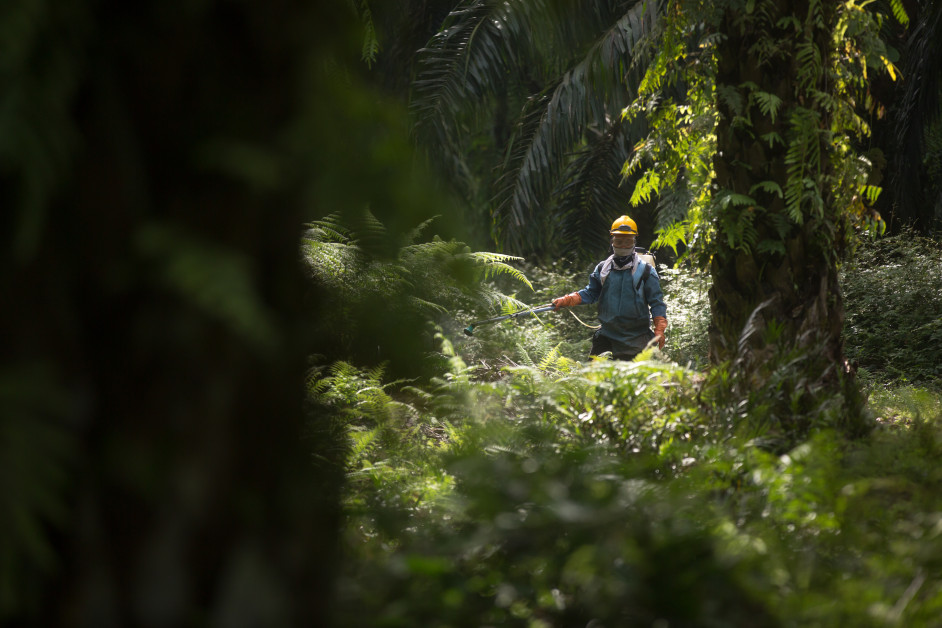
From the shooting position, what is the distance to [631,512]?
6.70 feet

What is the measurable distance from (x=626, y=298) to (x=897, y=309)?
487cm

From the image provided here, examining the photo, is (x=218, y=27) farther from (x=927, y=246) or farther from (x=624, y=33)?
(x=927, y=246)

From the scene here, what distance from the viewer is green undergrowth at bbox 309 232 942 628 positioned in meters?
1.74

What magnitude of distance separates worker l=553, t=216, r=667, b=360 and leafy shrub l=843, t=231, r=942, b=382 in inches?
126

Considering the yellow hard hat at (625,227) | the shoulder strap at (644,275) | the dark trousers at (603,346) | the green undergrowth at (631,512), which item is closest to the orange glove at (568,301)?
the dark trousers at (603,346)

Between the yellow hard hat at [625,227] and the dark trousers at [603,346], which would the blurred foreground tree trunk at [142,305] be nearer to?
the yellow hard hat at [625,227]

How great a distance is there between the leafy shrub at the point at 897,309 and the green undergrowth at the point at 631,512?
5642 mm

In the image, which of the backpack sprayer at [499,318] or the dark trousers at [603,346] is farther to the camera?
the dark trousers at [603,346]

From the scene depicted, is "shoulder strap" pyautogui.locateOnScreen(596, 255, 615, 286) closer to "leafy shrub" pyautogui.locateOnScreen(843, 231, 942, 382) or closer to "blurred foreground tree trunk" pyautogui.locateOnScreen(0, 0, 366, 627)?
"leafy shrub" pyautogui.locateOnScreen(843, 231, 942, 382)

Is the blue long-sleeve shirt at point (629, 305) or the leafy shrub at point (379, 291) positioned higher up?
the blue long-sleeve shirt at point (629, 305)

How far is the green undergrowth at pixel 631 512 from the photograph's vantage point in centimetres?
174

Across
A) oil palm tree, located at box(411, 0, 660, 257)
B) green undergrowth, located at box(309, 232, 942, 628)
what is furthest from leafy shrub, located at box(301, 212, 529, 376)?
oil palm tree, located at box(411, 0, 660, 257)

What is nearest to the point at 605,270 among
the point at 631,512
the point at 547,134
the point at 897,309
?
the point at 547,134

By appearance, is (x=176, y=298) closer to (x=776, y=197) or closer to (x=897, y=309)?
(x=776, y=197)
